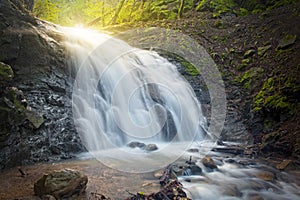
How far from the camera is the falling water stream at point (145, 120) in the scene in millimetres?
4410

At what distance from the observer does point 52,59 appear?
6.93 meters

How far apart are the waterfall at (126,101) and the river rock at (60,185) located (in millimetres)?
2900

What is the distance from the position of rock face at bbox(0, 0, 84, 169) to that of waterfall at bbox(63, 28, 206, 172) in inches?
20.6

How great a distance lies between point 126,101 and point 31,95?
313 centimetres

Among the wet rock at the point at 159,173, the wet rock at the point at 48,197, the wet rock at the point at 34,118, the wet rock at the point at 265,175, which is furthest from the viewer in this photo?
the wet rock at the point at 34,118

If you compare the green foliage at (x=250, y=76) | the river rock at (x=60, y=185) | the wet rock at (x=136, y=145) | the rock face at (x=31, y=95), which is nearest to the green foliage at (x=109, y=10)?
the rock face at (x=31, y=95)

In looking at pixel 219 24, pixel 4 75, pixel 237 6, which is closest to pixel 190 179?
pixel 4 75

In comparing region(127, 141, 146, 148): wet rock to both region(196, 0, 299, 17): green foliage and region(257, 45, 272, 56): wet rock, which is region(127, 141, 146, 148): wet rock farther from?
region(196, 0, 299, 17): green foliage

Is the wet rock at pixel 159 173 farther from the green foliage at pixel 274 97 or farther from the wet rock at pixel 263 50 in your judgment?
the wet rock at pixel 263 50

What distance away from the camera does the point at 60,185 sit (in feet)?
10.5

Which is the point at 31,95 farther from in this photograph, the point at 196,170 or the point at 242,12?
the point at 242,12

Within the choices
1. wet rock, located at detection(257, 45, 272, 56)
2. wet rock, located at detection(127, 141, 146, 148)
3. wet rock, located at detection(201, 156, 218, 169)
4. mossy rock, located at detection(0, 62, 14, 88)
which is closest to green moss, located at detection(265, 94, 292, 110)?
wet rock, located at detection(201, 156, 218, 169)

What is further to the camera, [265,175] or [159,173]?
[265,175]

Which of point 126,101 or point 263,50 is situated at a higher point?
point 263,50
